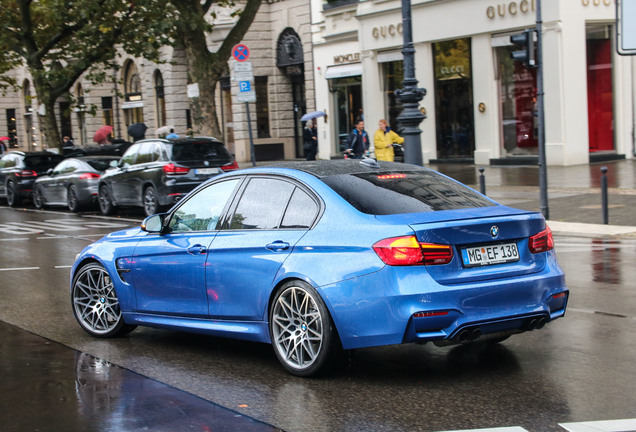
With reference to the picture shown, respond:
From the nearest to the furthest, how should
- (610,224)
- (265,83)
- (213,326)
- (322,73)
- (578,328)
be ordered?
(213,326), (578,328), (610,224), (322,73), (265,83)

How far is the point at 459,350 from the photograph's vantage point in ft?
23.2

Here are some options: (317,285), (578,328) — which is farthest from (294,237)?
(578,328)

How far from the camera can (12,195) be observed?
28.0 meters

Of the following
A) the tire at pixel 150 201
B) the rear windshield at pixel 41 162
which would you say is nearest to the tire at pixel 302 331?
the tire at pixel 150 201

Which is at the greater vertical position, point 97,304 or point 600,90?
point 600,90

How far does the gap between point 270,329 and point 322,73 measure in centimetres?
3044

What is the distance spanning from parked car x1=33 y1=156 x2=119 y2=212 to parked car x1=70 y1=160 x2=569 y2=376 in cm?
1618

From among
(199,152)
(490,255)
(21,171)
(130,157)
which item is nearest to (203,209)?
(490,255)

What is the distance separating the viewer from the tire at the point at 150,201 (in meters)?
20.5

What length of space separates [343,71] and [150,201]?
15842 mm

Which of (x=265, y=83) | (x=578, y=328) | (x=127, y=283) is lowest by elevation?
(x=578, y=328)

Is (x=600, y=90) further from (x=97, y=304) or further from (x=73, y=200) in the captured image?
(x=97, y=304)

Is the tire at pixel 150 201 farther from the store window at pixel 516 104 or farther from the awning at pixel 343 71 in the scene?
the awning at pixel 343 71

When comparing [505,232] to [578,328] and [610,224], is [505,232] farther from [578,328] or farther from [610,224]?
[610,224]
